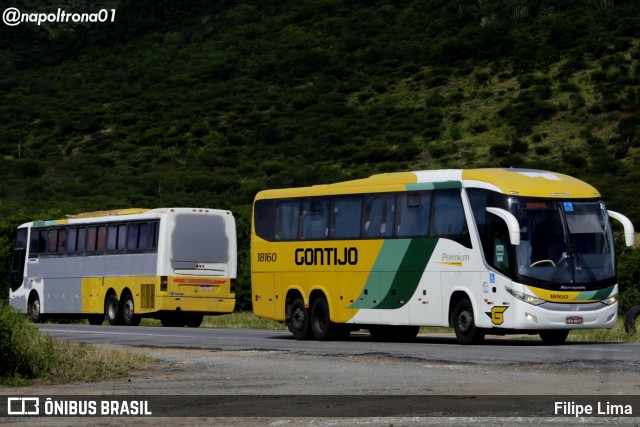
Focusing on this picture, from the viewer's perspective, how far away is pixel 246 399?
15.0m

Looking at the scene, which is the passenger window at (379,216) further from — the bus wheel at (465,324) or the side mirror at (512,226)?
the side mirror at (512,226)

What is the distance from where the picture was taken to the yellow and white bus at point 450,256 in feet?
78.9

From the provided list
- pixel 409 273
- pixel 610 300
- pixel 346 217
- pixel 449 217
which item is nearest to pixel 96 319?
pixel 346 217

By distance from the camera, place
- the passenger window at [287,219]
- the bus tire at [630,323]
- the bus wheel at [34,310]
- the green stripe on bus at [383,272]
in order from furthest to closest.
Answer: the bus wheel at [34,310] < the passenger window at [287,219] < the bus tire at [630,323] < the green stripe on bus at [383,272]

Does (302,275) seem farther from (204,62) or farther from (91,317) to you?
(204,62)

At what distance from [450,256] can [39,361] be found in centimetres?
935

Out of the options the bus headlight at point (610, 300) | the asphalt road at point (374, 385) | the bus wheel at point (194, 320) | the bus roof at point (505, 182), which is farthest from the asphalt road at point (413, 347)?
the bus wheel at point (194, 320)

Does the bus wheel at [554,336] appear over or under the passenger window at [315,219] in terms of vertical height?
under

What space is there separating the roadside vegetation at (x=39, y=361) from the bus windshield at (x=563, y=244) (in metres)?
7.79

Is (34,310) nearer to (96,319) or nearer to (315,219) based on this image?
(96,319)

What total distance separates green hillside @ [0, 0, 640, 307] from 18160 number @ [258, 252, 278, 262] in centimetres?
3034

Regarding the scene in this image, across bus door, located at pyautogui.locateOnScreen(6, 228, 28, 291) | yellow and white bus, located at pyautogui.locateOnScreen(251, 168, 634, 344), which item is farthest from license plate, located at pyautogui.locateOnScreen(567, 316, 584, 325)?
bus door, located at pyautogui.locateOnScreen(6, 228, 28, 291)

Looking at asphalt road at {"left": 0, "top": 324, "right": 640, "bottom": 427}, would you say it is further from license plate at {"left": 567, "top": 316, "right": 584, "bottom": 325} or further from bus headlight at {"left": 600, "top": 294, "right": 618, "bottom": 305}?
bus headlight at {"left": 600, "top": 294, "right": 618, "bottom": 305}

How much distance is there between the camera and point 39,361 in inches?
711
